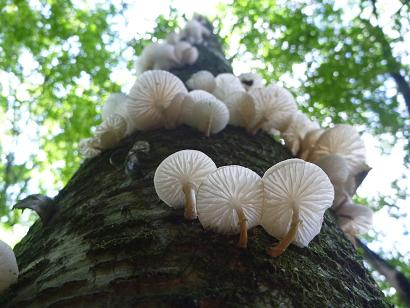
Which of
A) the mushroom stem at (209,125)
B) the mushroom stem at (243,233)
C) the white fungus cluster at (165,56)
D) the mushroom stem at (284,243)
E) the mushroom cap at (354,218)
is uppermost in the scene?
the white fungus cluster at (165,56)

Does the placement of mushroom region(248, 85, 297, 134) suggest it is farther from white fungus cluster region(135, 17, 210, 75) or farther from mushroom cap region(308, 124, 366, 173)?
white fungus cluster region(135, 17, 210, 75)

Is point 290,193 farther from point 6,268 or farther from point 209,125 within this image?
point 6,268

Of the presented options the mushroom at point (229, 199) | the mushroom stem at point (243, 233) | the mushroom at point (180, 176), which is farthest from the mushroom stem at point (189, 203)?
the mushroom stem at point (243, 233)

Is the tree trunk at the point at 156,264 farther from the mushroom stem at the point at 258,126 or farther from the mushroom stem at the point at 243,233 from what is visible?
the mushroom stem at the point at 258,126

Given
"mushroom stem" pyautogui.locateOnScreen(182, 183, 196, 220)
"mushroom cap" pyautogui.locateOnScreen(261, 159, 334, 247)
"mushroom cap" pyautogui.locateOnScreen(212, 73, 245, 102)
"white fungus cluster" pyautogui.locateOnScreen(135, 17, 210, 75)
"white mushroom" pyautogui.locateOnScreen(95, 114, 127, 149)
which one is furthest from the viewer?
"white fungus cluster" pyautogui.locateOnScreen(135, 17, 210, 75)

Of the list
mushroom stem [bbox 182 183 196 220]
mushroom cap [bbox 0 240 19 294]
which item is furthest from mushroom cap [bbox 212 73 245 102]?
mushroom cap [bbox 0 240 19 294]

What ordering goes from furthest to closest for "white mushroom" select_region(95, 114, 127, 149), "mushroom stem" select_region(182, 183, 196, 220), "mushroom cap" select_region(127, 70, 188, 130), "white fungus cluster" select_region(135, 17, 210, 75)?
"white fungus cluster" select_region(135, 17, 210, 75)
"white mushroom" select_region(95, 114, 127, 149)
"mushroom cap" select_region(127, 70, 188, 130)
"mushroom stem" select_region(182, 183, 196, 220)

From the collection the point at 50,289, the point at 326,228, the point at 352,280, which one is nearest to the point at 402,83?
the point at 326,228
